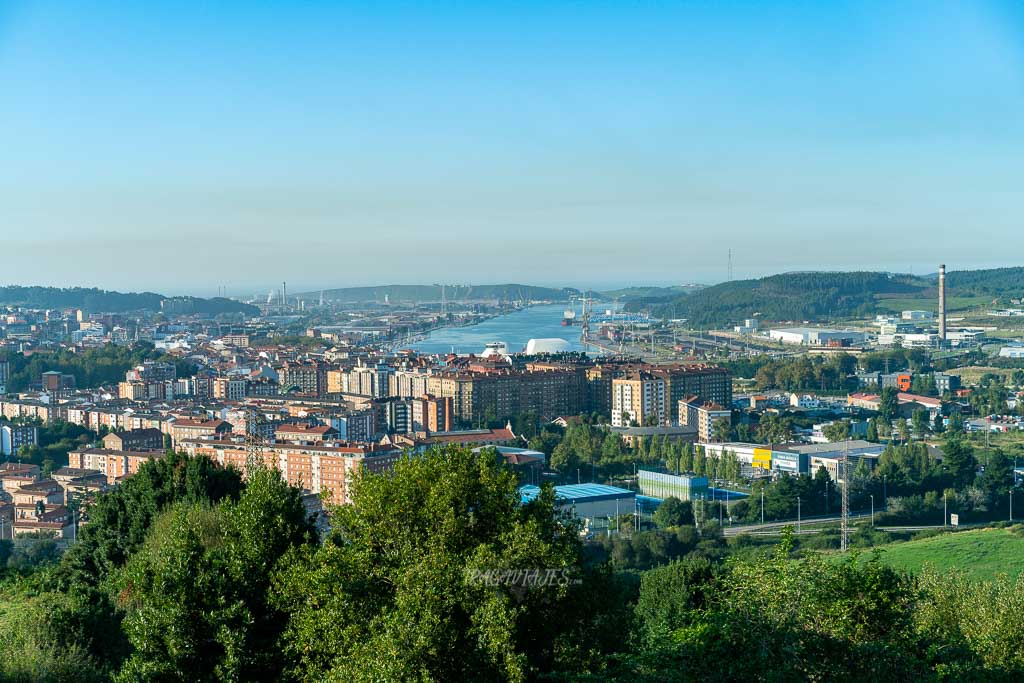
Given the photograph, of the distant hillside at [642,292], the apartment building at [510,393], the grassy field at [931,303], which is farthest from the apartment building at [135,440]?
the distant hillside at [642,292]

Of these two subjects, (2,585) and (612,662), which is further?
(2,585)

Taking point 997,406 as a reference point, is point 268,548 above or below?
above

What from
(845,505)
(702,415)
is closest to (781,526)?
(845,505)

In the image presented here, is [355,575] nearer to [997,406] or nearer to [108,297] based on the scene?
[997,406]

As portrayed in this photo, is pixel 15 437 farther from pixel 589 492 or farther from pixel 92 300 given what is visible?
pixel 92 300

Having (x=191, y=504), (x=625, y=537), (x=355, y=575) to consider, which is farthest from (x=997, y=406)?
(x=355, y=575)

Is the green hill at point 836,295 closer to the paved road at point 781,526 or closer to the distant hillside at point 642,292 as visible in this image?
the distant hillside at point 642,292

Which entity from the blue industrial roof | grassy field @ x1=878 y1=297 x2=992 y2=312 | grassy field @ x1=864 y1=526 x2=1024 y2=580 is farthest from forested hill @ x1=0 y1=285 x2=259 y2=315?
grassy field @ x1=864 y1=526 x2=1024 y2=580
